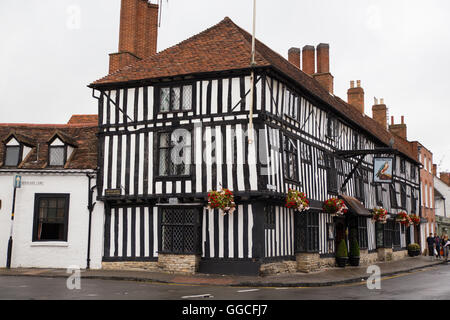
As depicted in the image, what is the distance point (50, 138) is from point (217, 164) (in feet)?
22.7

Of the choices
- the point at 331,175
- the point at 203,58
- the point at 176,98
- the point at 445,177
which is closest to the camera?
the point at 176,98

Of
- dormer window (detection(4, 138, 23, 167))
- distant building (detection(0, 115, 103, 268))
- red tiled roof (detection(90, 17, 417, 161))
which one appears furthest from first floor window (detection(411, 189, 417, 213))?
dormer window (detection(4, 138, 23, 167))

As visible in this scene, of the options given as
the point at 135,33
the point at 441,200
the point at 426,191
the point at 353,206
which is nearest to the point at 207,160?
the point at 135,33

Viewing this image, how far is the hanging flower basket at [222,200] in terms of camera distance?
1561cm

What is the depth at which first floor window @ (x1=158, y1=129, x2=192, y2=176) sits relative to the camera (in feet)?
56.3

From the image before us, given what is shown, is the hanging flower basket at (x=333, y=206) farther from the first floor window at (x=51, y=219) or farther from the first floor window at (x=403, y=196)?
the first floor window at (x=403, y=196)

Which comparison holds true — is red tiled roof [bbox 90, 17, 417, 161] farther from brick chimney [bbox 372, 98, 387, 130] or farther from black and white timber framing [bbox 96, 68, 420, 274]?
brick chimney [bbox 372, 98, 387, 130]

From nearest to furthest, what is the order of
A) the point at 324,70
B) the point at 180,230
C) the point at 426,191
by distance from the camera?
the point at 180,230 < the point at 324,70 < the point at 426,191

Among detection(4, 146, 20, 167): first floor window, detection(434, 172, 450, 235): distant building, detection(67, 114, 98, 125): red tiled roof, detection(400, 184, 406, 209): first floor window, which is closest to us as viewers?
detection(4, 146, 20, 167): first floor window

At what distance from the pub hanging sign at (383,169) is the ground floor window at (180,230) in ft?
33.0

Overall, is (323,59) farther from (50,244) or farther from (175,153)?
(50,244)

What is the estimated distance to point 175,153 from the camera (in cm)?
1736

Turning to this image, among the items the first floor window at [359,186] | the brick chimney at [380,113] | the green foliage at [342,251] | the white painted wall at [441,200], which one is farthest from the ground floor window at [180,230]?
the white painted wall at [441,200]

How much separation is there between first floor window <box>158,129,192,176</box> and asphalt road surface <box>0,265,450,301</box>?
14.7 feet
